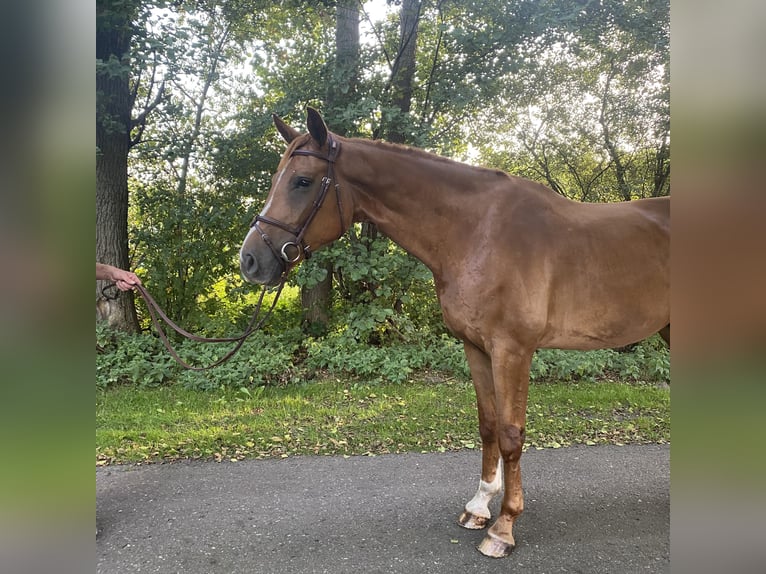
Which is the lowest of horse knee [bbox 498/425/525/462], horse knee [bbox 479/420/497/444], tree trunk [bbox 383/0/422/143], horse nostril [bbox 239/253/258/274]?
horse knee [bbox 479/420/497/444]

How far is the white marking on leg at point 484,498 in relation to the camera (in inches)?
115

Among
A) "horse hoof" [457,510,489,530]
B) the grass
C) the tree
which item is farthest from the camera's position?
the tree

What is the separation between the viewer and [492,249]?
8.68 ft

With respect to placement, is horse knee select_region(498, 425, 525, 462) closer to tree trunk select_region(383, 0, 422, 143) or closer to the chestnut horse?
the chestnut horse

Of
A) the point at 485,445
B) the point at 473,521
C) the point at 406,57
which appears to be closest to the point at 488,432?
the point at 485,445

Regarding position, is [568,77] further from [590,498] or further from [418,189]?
[590,498]

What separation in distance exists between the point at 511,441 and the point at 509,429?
73 mm

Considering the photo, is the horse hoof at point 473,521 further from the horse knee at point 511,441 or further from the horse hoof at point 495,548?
the horse knee at point 511,441

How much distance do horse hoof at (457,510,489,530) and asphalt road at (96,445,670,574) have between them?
0.20 feet

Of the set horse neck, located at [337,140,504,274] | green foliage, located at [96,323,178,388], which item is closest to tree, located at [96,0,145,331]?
green foliage, located at [96,323,178,388]

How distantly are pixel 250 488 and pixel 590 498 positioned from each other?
2574 millimetres

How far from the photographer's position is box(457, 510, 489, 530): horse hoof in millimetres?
2900

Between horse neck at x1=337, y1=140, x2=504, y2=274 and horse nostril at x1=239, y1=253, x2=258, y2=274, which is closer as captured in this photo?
horse nostril at x1=239, y1=253, x2=258, y2=274
